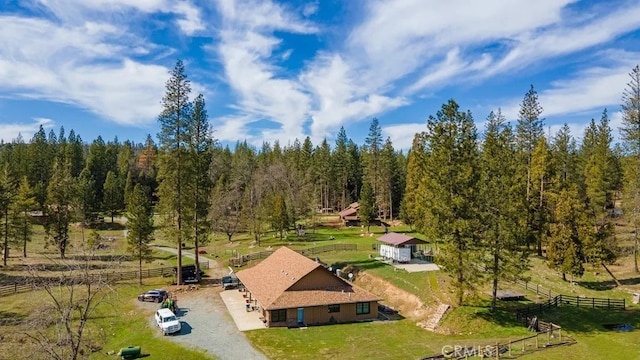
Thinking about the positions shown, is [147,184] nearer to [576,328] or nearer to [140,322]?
[140,322]

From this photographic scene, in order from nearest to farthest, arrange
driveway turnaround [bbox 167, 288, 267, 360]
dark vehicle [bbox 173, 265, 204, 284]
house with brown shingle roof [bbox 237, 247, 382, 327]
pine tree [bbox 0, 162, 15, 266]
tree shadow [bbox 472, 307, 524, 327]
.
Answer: driveway turnaround [bbox 167, 288, 267, 360] → tree shadow [bbox 472, 307, 524, 327] → house with brown shingle roof [bbox 237, 247, 382, 327] → dark vehicle [bbox 173, 265, 204, 284] → pine tree [bbox 0, 162, 15, 266]

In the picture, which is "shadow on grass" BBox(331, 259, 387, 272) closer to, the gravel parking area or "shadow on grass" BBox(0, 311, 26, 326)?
the gravel parking area

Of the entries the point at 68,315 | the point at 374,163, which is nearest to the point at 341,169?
the point at 374,163

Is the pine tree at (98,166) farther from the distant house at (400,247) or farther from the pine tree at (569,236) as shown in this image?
the pine tree at (569,236)

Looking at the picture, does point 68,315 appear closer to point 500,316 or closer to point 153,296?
point 153,296

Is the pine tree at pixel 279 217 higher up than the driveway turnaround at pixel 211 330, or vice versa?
the pine tree at pixel 279 217

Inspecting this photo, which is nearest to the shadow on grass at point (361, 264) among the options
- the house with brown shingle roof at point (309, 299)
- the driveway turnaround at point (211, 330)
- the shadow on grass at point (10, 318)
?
the house with brown shingle roof at point (309, 299)

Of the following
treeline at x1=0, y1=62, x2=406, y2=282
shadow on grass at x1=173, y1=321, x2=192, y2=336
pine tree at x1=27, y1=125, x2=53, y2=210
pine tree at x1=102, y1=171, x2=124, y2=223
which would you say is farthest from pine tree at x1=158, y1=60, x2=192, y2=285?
pine tree at x1=27, y1=125, x2=53, y2=210

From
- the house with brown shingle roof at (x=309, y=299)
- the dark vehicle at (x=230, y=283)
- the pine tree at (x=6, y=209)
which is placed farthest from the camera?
the pine tree at (x=6, y=209)
